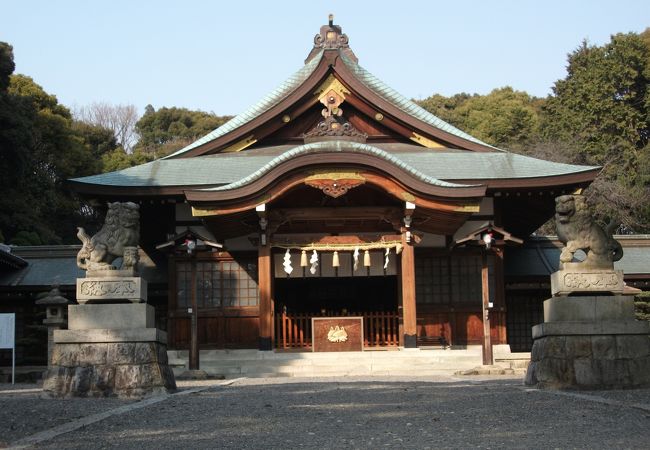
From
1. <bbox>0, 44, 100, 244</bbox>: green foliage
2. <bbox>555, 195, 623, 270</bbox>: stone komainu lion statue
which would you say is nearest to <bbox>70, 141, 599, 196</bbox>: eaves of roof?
<bbox>555, 195, 623, 270</bbox>: stone komainu lion statue

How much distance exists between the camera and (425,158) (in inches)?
880

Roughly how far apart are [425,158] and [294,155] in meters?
4.34

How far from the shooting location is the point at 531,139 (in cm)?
4219

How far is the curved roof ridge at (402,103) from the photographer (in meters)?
22.6

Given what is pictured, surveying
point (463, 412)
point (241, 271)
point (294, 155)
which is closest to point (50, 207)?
point (241, 271)

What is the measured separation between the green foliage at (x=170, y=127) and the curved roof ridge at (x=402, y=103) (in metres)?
34.7

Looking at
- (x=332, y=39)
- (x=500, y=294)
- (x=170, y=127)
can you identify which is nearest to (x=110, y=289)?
(x=500, y=294)

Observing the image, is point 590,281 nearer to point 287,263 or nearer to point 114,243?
point 114,243

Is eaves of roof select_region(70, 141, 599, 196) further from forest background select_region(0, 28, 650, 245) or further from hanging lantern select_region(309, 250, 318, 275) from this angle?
forest background select_region(0, 28, 650, 245)

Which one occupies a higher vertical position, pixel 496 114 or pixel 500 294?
pixel 496 114

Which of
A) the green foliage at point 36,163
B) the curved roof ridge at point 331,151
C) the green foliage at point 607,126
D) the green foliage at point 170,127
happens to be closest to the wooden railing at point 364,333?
the curved roof ridge at point 331,151

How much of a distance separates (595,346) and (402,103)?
12.6 meters

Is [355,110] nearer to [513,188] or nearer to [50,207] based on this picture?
[513,188]

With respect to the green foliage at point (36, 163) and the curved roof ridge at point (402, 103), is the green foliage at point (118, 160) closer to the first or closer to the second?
the green foliage at point (36, 163)
